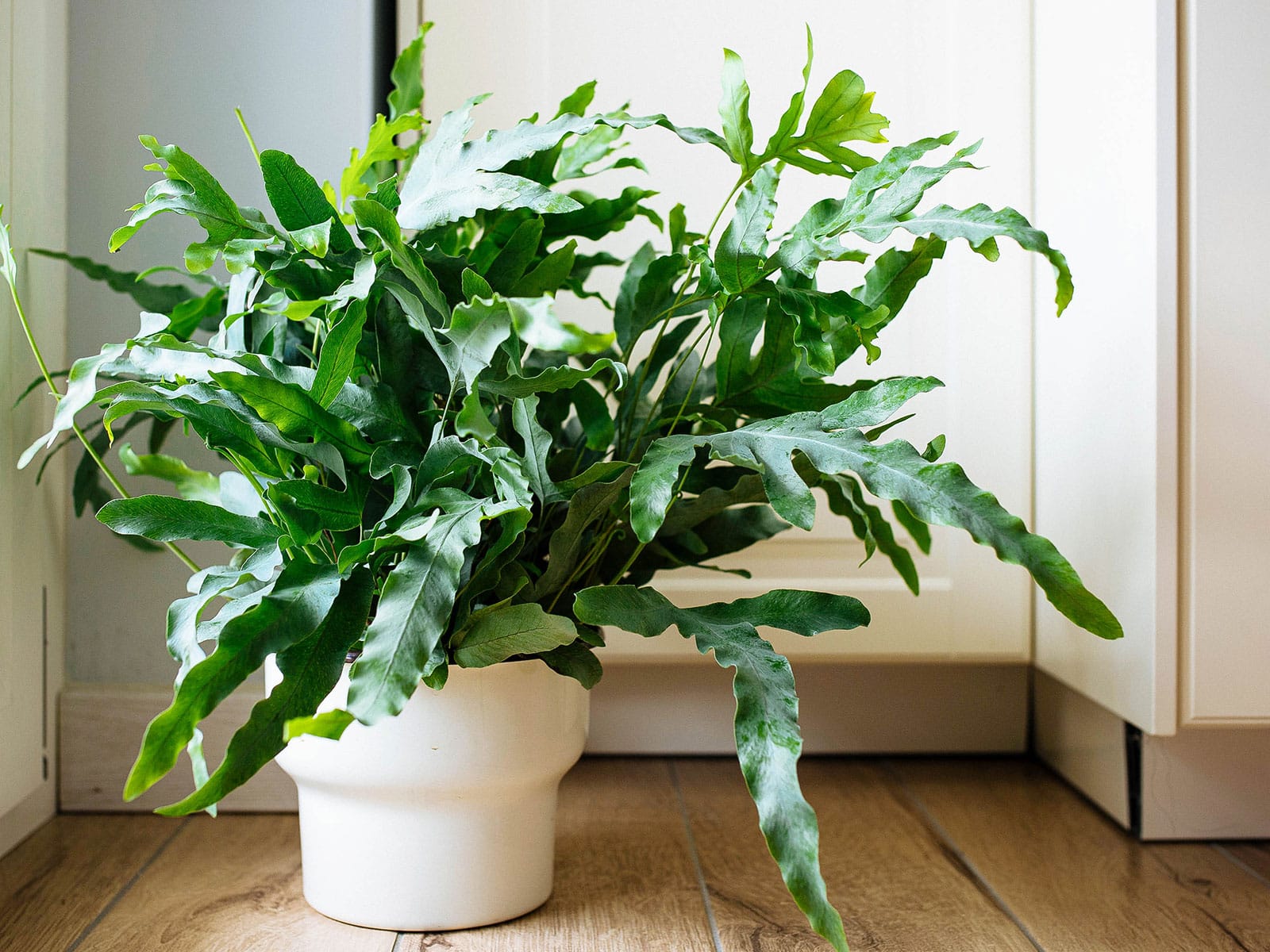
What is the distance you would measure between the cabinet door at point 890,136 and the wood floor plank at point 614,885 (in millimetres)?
132

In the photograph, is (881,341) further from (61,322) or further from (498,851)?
(61,322)

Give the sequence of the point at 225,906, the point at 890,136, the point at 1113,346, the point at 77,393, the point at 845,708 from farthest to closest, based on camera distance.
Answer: the point at 845,708 → the point at 890,136 → the point at 1113,346 → the point at 225,906 → the point at 77,393

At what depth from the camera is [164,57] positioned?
858 millimetres

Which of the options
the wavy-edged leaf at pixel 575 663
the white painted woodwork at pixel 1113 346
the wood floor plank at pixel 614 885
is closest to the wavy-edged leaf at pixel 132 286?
the wavy-edged leaf at pixel 575 663

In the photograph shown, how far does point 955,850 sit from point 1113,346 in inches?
16.7

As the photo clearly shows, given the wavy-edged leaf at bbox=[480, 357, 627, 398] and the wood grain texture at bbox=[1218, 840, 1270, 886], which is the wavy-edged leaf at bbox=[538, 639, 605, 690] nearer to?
the wavy-edged leaf at bbox=[480, 357, 627, 398]

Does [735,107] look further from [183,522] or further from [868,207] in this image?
[183,522]

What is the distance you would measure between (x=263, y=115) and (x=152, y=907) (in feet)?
2.14

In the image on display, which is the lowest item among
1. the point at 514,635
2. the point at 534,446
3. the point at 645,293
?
the point at 514,635

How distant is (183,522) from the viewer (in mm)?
561

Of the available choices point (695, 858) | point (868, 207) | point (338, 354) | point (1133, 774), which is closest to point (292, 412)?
point (338, 354)

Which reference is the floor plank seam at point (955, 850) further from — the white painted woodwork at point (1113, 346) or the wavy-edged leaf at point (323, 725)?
the wavy-edged leaf at point (323, 725)

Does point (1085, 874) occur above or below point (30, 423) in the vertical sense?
Answer: below

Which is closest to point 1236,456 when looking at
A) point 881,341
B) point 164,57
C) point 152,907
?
point 881,341
